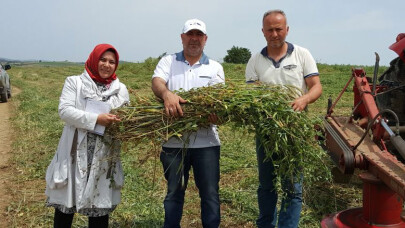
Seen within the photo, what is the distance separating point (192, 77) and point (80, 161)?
Result: 1.04 m

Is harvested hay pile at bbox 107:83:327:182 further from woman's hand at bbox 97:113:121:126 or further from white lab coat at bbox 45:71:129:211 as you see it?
white lab coat at bbox 45:71:129:211

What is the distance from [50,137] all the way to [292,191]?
17.7 feet

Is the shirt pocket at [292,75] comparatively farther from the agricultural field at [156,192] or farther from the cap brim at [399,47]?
the cap brim at [399,47]

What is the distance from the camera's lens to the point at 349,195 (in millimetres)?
4391

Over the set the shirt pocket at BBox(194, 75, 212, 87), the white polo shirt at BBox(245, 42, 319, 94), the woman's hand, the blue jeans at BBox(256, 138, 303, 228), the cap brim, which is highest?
the cap brim

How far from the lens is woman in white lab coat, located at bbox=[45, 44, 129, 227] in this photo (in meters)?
2.88

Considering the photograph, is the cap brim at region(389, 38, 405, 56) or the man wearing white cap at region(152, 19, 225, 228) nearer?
the man wearing white cap at region(152, 19, 225, 228)

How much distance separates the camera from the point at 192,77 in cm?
307

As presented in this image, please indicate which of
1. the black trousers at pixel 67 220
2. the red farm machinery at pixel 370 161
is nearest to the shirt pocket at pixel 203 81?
the red farm machinery at pixel 370 161

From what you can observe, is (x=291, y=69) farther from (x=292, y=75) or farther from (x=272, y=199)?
(x=272, y=199)

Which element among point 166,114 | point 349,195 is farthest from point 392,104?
point 166,114

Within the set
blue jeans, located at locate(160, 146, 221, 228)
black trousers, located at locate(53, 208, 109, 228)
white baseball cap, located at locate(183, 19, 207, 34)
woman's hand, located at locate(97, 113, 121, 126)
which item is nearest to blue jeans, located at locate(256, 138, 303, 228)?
blue jeans, located at locate(160, 146, 221, 228)

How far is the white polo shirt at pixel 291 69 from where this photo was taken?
122 inches

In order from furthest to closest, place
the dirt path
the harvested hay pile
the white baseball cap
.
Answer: the dirt path, the white baseball cap, the harvested hay pile
